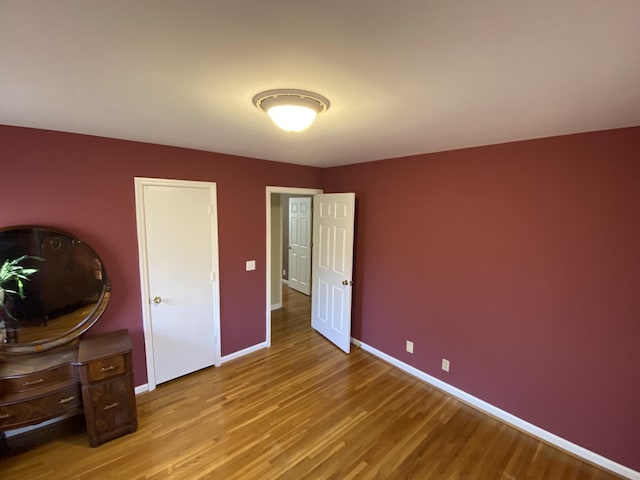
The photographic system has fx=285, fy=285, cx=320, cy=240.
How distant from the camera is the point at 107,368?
2139mm

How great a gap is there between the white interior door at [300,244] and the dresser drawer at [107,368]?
3.73m

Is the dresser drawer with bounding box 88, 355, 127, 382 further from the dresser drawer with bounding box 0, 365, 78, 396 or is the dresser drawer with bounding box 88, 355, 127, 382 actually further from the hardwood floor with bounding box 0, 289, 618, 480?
the hardwood floor with bounding box 0, 289, 618, 480

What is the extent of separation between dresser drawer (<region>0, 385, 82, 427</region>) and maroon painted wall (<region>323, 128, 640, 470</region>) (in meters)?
2.96

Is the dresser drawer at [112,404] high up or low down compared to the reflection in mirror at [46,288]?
down

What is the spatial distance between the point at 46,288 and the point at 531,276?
3803 millimetres

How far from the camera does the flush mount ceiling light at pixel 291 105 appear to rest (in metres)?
1.39

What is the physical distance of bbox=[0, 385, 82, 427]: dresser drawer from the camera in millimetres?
1908

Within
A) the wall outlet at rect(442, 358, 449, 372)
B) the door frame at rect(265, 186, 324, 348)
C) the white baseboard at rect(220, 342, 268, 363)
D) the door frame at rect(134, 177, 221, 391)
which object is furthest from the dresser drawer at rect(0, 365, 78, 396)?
the wall outlet at rect(442, 358, 449, 372)

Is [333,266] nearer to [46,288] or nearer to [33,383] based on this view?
[46,288]

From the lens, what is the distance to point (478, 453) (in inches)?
85.0

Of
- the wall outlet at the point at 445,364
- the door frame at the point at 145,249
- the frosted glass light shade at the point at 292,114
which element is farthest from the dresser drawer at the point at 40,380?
the wall outlet at the point at 445,364

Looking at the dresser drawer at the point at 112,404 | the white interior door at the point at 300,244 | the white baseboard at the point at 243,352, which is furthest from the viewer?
the white interior door at the point at 300,244

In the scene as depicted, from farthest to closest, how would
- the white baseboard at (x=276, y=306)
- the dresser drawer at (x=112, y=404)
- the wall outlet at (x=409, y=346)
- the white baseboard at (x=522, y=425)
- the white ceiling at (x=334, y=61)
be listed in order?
the white baseboard at (x=276, y=306)
the wall outlet at (x=409, y=346)
the dresser drawer at (x=112, y=404)
the white baseboard at (x=522, y=425)
the white ceiling at (x=334, y=61)

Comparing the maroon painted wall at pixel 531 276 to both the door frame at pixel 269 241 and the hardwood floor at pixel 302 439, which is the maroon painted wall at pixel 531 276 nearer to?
the hardwood floor at pixel 302 439
